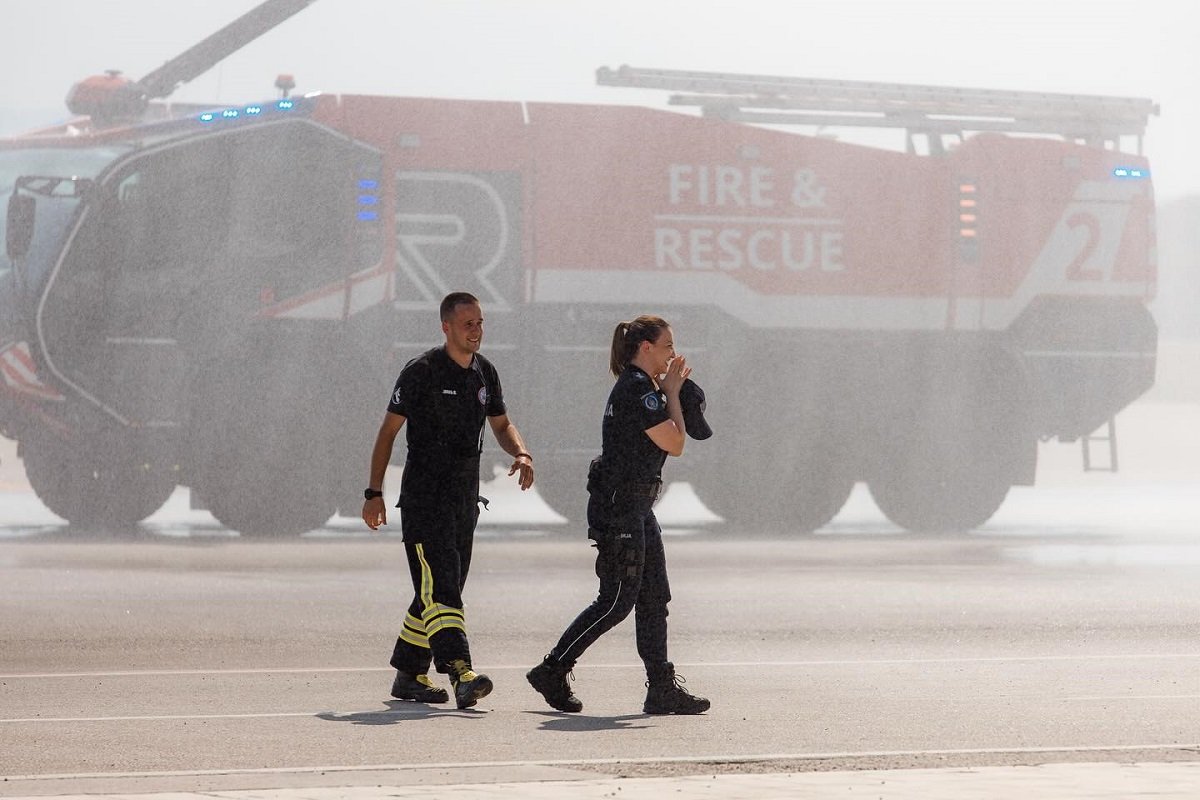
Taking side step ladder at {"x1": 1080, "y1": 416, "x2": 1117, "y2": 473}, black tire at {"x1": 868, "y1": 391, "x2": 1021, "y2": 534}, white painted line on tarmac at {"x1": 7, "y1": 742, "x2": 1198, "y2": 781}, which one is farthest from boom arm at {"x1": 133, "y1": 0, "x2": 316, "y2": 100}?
white painted line on tarmac at {"x1": 7, "y1": 742, "x2": 1198, "y2": 781}

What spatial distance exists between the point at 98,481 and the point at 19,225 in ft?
7.82

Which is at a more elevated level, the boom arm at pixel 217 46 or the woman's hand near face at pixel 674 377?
the boom arm at pixel 217 46

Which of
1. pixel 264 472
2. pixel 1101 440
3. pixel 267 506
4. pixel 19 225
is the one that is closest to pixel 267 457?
Answer: pixel 264 472

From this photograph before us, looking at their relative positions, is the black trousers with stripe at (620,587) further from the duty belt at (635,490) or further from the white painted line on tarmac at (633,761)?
the white painted line on tarmac at (633,761)

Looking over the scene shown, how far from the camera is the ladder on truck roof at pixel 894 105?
21.6 m

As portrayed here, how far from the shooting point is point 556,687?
26.7 ft

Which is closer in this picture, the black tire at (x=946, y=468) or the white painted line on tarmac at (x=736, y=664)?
the white painted line on tarmac at (x=736, y=664)

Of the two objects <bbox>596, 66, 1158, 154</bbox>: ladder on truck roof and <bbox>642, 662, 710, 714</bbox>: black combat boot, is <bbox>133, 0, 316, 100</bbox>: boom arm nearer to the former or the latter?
<bbox>596, 66, 1158, 154</bbox>: ladder on truck roof

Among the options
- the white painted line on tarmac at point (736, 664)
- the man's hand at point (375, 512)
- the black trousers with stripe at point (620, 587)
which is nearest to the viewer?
the black trousers with stripe at point (620, 587)

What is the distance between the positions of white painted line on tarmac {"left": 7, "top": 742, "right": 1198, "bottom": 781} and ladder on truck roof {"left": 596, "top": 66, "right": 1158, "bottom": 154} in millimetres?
14935

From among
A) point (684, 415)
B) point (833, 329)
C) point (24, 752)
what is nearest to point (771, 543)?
point (833, 329)

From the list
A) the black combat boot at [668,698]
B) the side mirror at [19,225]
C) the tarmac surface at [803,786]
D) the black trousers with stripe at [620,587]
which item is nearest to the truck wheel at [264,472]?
the side mirror at [19,225]

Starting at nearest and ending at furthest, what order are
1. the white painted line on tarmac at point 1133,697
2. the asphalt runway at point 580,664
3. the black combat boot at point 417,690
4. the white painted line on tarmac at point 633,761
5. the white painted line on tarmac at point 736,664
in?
1. the white painted line on tarmac at point 633,761
2. the asphalt runway at point 580,664
3. the black combat boot at point 417,690
4. the white painted line on tarmac at point 1133,697
5. the white painted line on tarmac at point 736,664

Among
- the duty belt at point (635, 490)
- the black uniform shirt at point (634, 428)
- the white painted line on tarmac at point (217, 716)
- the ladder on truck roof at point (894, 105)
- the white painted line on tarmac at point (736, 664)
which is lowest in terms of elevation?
the white painted line on tarmac at point (736, 664)
